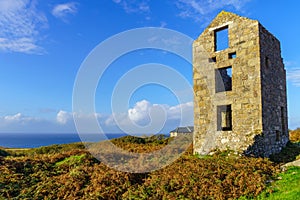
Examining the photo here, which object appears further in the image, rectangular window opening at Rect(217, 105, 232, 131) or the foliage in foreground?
rectangular window opening at Rect(217, 105, 232, 131)

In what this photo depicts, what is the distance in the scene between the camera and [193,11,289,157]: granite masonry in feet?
42.6

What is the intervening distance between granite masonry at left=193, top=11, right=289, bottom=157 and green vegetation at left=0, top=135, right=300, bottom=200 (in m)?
2.73

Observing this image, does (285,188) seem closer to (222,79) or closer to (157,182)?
(157,182)

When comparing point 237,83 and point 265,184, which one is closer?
point 265,184

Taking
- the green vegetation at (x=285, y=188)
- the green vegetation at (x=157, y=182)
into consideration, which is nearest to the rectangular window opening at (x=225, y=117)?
the green vegetation at (x=157, y=182)

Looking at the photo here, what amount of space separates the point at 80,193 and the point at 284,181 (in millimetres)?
6860

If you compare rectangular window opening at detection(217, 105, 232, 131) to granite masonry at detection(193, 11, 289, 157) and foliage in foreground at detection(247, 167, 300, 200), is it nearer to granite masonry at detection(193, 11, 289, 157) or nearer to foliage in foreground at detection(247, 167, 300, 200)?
granite masonry at detection(193, 11, 289, 157)

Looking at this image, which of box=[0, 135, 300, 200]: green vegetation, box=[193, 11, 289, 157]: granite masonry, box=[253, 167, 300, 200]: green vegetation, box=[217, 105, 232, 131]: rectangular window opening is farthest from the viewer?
box=[217, 105, 232, 131]: rectangular window opening

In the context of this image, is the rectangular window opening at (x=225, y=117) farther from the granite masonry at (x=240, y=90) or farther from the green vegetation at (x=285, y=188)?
the green vegetation at (x=285, y=188)

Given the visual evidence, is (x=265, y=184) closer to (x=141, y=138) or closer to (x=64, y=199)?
(x=64, y=199)

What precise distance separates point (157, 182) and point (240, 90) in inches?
294

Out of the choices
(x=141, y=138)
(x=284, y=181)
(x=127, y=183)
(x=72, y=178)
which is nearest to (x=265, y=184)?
(x=284, y=181)

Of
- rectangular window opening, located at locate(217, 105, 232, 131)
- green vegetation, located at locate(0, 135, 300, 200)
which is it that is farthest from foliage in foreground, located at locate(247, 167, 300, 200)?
rectangular window opening, located at locate(217, 105, 232, 131)

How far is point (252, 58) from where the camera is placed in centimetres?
1332
